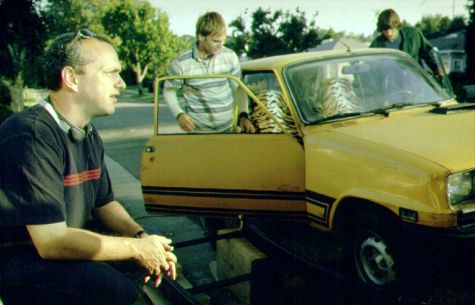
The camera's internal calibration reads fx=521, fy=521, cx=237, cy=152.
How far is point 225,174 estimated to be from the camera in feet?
13.3

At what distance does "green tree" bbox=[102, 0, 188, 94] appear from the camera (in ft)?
183

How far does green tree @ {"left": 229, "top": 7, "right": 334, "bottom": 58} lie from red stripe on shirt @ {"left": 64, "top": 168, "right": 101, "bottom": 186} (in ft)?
78.8

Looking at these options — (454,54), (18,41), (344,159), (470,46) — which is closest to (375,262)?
(344,159)

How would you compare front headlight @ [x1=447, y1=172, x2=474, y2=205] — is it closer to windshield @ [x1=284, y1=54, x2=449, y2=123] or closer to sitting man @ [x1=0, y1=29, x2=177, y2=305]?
windshield @ [x1=284, y1=54, x2=449, y2=123]

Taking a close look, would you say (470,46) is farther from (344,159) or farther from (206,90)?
(344,159)

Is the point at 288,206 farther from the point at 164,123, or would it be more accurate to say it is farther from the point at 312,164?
the point at 164,123

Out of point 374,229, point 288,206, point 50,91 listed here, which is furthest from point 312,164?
point 50,91

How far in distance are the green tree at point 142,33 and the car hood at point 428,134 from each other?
5323 cm

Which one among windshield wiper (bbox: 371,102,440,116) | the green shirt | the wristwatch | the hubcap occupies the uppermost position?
the green shirt

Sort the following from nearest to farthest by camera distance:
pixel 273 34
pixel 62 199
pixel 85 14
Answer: pixel 62 199 → pixel 273 34 → pixel 85 14

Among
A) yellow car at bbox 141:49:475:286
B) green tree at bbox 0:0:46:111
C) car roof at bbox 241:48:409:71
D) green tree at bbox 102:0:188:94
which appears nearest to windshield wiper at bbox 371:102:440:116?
yellow car at bbox 141:49:475:286

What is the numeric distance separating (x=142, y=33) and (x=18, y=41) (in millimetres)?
39123

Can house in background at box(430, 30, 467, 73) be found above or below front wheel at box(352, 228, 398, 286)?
above

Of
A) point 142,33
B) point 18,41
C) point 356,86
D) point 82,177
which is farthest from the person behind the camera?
point 142,33
